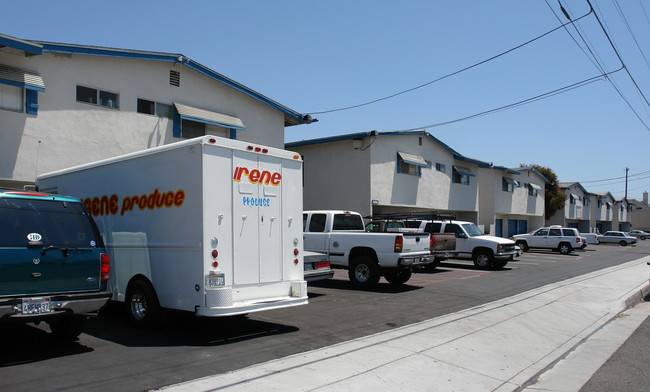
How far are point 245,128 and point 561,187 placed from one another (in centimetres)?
4456

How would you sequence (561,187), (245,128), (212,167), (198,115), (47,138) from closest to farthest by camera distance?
(212,167)
(47,138)
(198,115)
(245,128)
(561,187)

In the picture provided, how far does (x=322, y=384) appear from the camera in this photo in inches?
222

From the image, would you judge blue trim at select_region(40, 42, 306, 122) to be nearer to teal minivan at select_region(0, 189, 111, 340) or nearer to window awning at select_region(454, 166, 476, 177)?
teal minivan at select_region(0, 189, 111, 340)

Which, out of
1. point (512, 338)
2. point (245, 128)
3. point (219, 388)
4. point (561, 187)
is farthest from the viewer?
point (561, 187)

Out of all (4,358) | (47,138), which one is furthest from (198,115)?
(4,358)

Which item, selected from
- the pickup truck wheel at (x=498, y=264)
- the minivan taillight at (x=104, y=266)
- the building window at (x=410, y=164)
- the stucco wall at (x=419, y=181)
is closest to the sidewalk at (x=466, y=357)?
the minivan taillight at (x=104, y=266)

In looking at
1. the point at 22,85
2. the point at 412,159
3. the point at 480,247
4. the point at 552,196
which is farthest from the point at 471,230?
the point at 552,196

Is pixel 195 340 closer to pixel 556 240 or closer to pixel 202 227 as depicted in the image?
pixel 202 227

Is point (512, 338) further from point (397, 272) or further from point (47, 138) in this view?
point (47, 138)

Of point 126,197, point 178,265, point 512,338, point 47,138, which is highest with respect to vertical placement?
point 47,138

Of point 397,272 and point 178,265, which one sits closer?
point 178,265

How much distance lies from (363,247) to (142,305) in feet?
22.1

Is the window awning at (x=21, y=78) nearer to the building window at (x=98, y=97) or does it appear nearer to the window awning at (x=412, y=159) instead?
the building window at (x=98, y=97)

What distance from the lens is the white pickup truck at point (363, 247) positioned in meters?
13.2
